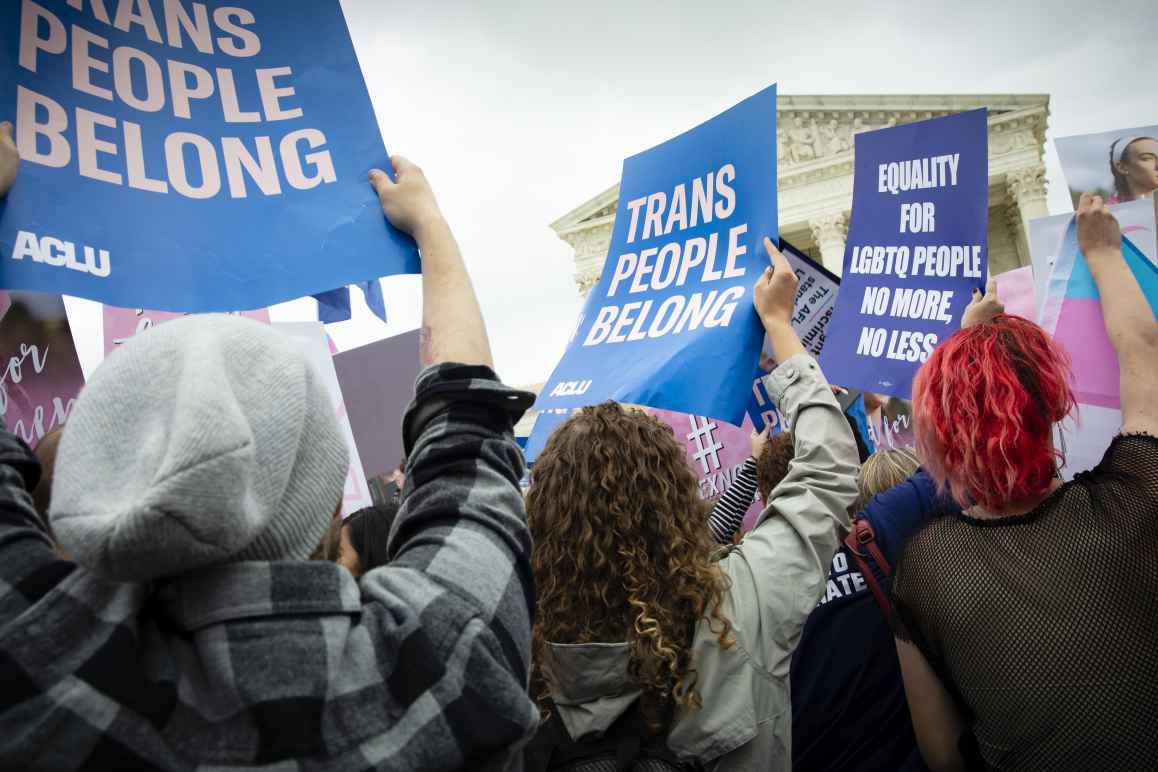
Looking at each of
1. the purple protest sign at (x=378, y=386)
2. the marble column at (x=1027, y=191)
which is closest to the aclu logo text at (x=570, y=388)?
the purple protest sign at (x=378, y=386)

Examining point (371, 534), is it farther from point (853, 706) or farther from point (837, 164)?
point (837, 164)

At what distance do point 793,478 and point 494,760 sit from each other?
1.06 meters

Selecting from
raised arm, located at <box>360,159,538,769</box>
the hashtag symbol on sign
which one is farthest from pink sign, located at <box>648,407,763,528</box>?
raised arm, located at <box>360,159,538,769</box>

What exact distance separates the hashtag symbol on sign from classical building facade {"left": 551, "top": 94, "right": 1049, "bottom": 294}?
2461 centimetres

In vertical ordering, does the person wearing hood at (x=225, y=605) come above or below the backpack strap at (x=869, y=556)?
above

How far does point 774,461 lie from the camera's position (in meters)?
2.66

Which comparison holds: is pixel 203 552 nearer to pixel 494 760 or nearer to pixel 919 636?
pixel 494 760

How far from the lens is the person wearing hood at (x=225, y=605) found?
2.20 feet

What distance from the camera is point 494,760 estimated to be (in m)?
0.84

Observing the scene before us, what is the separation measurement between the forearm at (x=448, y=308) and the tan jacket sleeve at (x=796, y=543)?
2.64 feet

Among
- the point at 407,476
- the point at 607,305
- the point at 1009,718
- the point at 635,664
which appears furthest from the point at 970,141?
the point at 407,476

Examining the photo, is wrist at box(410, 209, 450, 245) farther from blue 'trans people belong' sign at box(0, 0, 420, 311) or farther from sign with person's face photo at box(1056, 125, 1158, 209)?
sign with person's face photo at box(1056, 125, 1158, 209)

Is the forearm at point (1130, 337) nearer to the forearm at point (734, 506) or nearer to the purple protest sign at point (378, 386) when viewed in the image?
the forearm at point (734, 506)

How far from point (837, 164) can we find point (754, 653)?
2945cm
